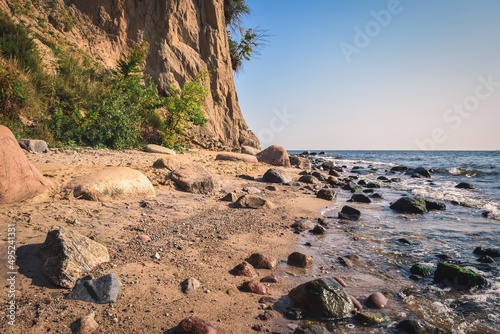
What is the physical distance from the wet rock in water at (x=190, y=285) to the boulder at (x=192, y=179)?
3.69 m

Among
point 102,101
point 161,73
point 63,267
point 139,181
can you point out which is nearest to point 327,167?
point 161,73

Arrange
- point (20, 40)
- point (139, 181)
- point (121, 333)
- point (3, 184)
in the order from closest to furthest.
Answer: point (121, 333) < point (3, 184) < point (139, 181) < point (20, 40)

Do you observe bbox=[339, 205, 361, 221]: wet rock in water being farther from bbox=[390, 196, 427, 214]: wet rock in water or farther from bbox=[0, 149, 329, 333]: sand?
bbox=[390, 196, 427, 214]: wet rock in water

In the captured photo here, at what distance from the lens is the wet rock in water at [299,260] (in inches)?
148

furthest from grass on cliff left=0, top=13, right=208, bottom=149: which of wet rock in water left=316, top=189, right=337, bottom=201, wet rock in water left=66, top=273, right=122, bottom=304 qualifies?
wet rock in water left=66, top=273, right=122, bottom=304

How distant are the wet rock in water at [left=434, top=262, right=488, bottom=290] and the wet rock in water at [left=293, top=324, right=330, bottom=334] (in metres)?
1.97

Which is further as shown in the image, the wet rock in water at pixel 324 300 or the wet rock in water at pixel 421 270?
the wet rock in water at pixel 421 270

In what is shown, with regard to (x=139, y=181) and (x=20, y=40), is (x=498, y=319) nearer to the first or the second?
(x=139, y=181)

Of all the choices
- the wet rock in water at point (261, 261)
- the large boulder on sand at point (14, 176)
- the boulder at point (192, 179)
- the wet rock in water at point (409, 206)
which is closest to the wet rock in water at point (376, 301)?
the wet rock in water at point (261, 261)

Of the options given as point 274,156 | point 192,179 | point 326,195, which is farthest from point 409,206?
point 274,156

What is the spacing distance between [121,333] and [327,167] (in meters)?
18.4

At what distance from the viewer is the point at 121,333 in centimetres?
220

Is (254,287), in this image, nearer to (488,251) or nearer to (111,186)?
(111,186)

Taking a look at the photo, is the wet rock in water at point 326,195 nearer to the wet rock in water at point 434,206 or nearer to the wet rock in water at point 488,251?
the wet rock in water at point 434,206
